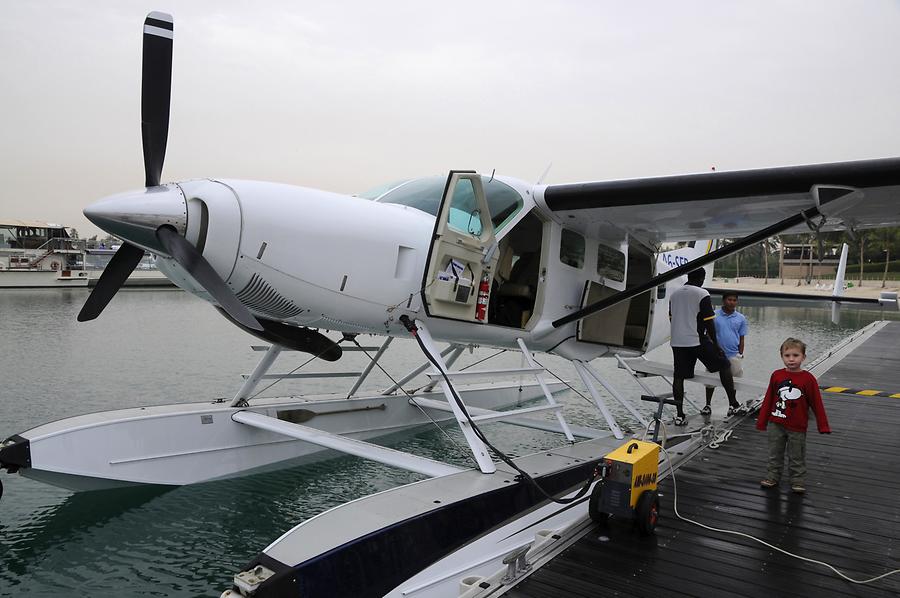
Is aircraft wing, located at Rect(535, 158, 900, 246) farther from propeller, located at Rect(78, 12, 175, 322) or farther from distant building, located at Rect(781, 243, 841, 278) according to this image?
distant building, located at Rect(781, 243, 841, 278)

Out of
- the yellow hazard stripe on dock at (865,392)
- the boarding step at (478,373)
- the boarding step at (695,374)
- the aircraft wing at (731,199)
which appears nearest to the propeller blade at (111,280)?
the boarding step at (478,373)

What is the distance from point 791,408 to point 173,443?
17.5 ft

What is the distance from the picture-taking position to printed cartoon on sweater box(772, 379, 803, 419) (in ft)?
14.8

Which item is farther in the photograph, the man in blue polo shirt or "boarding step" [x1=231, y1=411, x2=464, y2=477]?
the man in blue polo shirt

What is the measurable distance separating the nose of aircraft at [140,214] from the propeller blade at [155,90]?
326mm

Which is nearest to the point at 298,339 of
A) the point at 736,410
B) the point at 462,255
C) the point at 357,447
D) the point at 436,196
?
the point at 357,447

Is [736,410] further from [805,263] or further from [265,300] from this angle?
[805,263]

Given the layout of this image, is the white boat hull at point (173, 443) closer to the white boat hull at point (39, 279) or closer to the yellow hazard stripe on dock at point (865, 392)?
the yellow hazard stripe on dock at point (865, 392)

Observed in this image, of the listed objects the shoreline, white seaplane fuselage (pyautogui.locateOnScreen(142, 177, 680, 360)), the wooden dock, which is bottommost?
the wooden dock

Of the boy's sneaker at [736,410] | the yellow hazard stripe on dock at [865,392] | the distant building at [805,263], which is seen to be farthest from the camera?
the distant building at [805,263]

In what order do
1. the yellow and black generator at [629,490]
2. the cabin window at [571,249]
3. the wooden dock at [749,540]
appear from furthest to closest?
the cabin window at [571,249], the yellow and black generator at [629,490], the wooden dock at [749,540]

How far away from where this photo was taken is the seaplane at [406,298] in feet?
12.5

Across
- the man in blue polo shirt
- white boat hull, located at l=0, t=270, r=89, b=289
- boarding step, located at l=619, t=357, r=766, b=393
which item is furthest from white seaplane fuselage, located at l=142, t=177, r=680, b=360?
white boat hull, located at l=0, t=270, r=89, b=289

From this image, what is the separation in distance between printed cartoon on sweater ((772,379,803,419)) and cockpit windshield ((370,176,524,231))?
8.56ft
